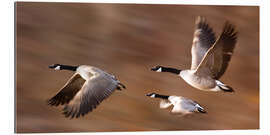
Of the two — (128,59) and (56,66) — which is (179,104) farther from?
(56,66)

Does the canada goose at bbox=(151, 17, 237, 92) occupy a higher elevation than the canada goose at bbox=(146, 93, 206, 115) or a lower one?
higher

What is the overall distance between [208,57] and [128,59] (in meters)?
0.44

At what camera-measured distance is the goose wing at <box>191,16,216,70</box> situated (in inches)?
103

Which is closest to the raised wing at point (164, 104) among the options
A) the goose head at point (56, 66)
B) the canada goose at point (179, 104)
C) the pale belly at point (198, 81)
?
the canada goose at point (179, 104)

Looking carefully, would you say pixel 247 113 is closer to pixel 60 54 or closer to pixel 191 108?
pixel 191 108

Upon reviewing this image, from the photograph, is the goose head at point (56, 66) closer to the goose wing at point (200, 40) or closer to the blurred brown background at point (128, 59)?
the blurred brown background at point (128, 59)

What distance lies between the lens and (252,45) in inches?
106

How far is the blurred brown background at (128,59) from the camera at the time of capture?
8.17 feet

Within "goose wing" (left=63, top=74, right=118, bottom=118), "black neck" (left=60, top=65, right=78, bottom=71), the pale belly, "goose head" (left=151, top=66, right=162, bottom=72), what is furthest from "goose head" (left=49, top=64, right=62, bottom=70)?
the pale belly

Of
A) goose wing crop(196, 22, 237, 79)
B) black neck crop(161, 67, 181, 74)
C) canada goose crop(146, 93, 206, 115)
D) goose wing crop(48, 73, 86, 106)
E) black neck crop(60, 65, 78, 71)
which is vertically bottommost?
canada goose crop(146, 93, 206, 115)

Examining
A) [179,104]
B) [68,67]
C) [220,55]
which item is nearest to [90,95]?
[68,67]

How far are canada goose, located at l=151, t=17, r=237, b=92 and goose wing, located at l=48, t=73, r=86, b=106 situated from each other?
477 mm

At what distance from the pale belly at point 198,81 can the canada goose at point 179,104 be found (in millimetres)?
95

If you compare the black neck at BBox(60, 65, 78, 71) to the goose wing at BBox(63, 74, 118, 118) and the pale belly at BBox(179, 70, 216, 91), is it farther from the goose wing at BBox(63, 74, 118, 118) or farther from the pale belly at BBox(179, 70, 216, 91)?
the pale belly at BBox(179, 70, 216, 91)
